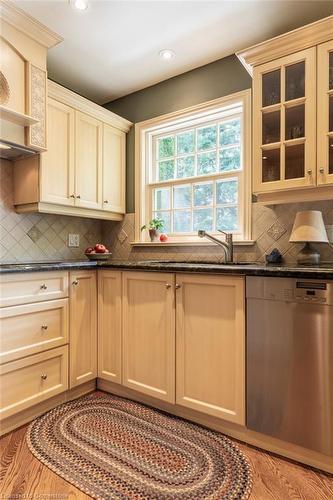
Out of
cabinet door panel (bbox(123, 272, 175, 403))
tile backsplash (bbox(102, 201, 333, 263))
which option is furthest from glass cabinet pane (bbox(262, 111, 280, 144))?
cabinet door panel (bbox(123, 272, 175, 403))

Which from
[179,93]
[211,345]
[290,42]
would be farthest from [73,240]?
[290,42]

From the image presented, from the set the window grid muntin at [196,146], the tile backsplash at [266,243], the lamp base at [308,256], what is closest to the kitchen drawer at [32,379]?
the tile backsplash at [266,243]

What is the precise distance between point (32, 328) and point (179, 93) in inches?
86.6

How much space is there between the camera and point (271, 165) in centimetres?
194

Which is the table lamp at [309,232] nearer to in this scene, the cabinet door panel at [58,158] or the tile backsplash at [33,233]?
the cabinet door panel at [58,158]

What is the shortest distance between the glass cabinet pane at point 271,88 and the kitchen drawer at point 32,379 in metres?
2.07

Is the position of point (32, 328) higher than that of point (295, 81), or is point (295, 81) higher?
point (295, 81)

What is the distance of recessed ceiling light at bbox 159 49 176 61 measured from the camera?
7.69 ft

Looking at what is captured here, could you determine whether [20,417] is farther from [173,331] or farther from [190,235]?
[190,235]

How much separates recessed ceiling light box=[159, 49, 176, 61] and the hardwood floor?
8.79ft

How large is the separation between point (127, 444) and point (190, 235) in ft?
5.34

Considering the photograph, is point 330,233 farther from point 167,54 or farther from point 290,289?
point 167,54

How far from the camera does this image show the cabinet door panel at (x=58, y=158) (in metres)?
2.30

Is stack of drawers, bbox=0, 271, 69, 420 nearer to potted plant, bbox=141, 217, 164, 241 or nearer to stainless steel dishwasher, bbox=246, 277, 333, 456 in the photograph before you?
potted plant, bbox=141, 217, 164, 241
